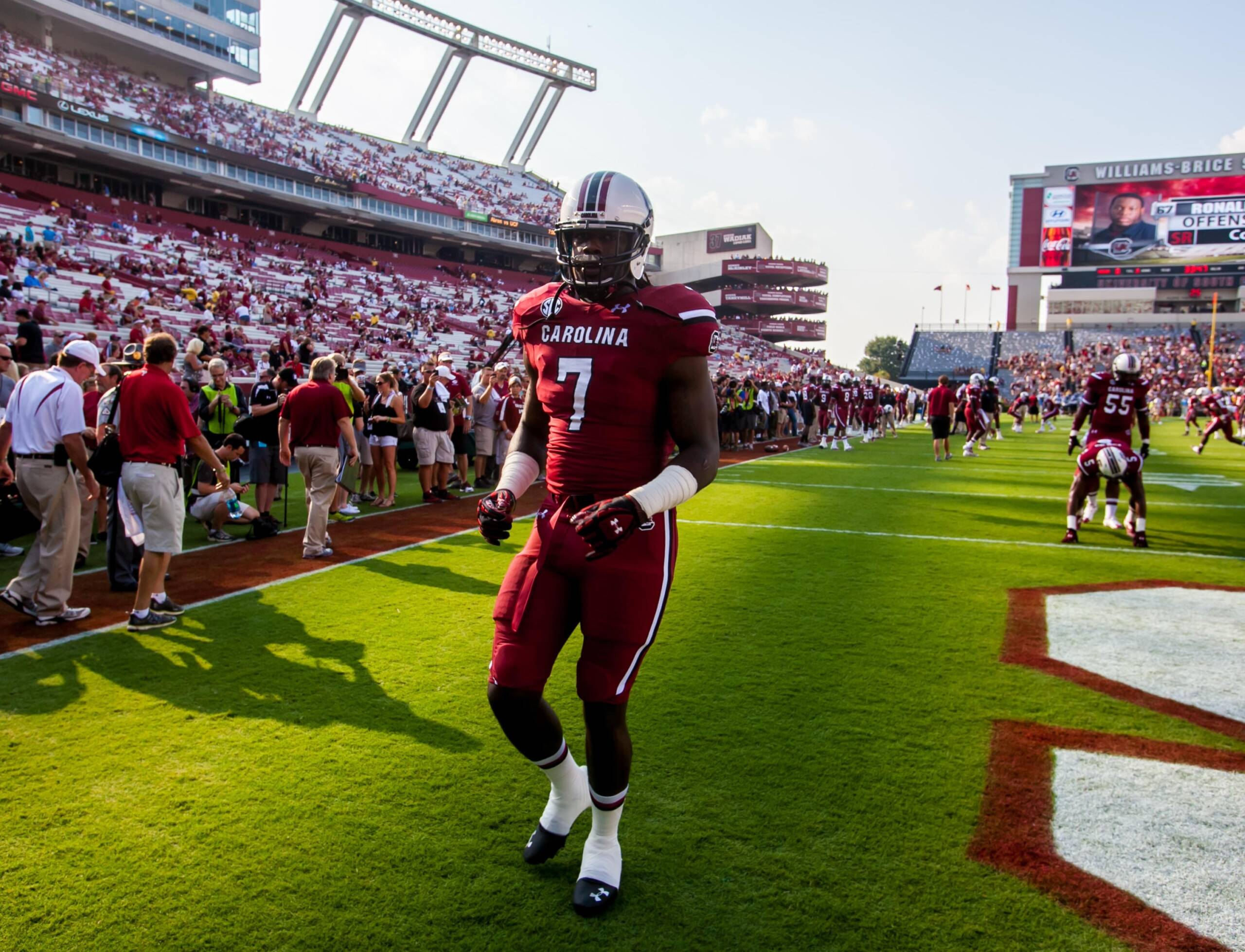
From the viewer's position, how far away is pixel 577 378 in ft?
9.45

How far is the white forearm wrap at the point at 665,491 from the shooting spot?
2621 mm

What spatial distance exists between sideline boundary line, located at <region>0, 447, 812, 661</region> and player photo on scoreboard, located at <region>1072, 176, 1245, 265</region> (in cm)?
6477

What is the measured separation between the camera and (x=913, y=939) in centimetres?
268

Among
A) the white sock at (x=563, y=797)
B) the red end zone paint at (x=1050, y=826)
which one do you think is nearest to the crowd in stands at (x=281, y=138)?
the white sock at (x=563, y=797)

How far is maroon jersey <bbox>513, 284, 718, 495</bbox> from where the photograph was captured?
279cm

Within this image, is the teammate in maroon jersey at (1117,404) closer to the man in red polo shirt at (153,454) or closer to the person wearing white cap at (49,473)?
the man in red polo shirt at (153,454)

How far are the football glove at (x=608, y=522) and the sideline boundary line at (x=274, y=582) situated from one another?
4.52 meters

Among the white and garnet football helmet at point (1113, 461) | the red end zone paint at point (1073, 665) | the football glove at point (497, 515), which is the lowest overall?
the red end zone paint at point (1073, 665)

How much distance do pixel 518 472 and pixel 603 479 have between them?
436 mm

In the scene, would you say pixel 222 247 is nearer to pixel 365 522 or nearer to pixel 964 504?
pixel 365 522

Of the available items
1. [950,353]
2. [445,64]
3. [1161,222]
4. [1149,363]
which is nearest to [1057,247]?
[1161,222]

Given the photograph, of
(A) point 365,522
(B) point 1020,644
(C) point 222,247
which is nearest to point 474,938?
(B) point 1020,644

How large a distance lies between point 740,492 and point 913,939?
10719 mm

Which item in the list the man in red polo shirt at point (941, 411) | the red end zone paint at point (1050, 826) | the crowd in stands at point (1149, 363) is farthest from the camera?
the crowd in stands at point (1149, 363)
